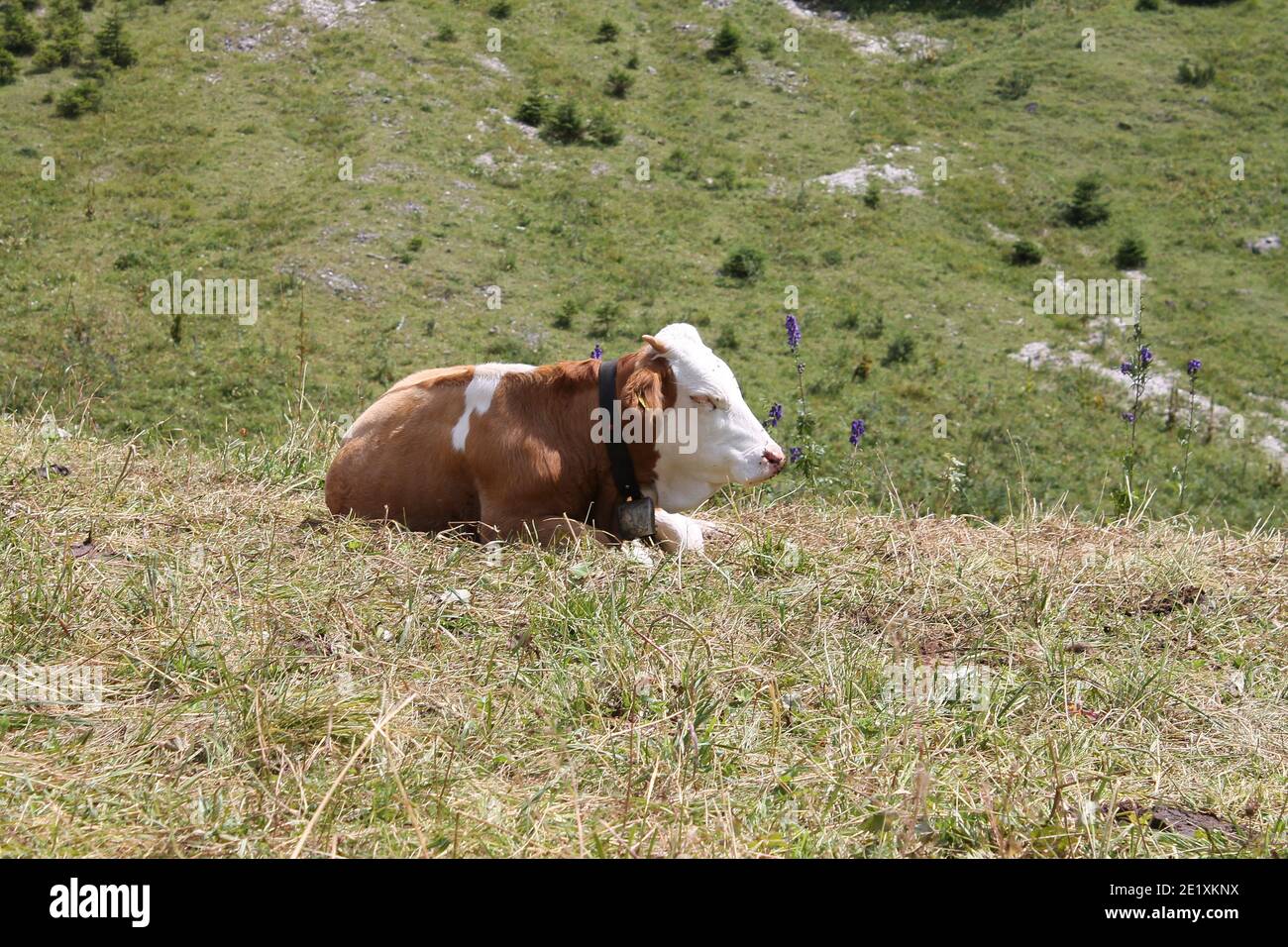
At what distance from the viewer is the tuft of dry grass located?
322 centimetres

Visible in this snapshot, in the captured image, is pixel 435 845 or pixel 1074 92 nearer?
pixel 435 845

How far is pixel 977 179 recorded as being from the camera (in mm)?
31391

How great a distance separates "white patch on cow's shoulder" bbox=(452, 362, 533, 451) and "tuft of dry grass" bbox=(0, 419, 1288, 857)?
0.60m

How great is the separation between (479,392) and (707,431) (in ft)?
4.11

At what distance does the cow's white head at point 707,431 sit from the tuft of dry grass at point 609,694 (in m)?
0.41

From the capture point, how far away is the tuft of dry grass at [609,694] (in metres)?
3.22

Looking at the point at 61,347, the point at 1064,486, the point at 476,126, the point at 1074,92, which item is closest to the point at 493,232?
the point at 476,126

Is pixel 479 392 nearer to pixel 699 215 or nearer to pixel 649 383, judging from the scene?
pixel 649 383

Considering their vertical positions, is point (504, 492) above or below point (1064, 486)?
above

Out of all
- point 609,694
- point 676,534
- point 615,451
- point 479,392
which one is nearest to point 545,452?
Answer: point 615,451

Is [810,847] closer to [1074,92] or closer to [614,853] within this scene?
[614,853]

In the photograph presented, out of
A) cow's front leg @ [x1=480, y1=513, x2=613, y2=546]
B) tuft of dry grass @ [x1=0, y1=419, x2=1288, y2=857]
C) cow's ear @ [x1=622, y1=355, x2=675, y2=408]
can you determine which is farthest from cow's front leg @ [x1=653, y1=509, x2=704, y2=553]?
cow's ear @ [x1=622, y1=355, x2=675, y2=408]

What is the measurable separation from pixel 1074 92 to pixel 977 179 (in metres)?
7.00
